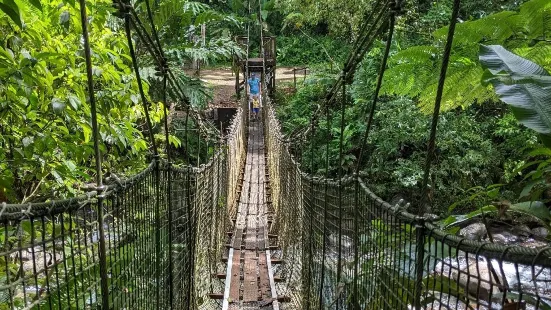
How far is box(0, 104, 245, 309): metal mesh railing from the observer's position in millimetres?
914

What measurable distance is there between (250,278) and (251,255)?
61 centimetres

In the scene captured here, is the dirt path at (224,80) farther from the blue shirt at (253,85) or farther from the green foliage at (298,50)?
the blue shirt at (253,85)

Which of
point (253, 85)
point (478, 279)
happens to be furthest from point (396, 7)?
point (253, 85)

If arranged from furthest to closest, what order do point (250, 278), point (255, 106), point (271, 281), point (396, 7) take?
point (255, 106)
point (250, 278)
point (271, 281)
point (396, 7)

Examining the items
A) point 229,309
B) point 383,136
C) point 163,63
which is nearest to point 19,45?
point 163,63

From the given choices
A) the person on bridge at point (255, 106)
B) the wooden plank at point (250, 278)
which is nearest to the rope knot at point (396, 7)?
the wooden plank at point (250, 278)

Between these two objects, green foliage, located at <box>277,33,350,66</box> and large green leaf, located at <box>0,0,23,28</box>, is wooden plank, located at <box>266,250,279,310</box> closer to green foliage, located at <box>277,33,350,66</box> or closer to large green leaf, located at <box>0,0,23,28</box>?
large green leaf, located at <box>0,0,23,28</box>

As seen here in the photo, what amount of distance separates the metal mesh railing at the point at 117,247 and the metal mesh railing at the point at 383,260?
56 centimetres

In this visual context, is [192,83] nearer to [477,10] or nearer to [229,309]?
[229,309]

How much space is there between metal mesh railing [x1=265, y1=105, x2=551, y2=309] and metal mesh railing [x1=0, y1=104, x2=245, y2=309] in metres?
0.56

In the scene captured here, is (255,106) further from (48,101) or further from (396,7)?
(396,7)

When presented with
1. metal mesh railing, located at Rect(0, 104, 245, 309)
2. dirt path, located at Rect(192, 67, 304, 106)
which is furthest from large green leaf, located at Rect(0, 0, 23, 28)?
dirt path, located at Rect(192, 67, 304, 106)

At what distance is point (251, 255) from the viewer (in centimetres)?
430

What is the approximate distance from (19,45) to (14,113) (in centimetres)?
27
